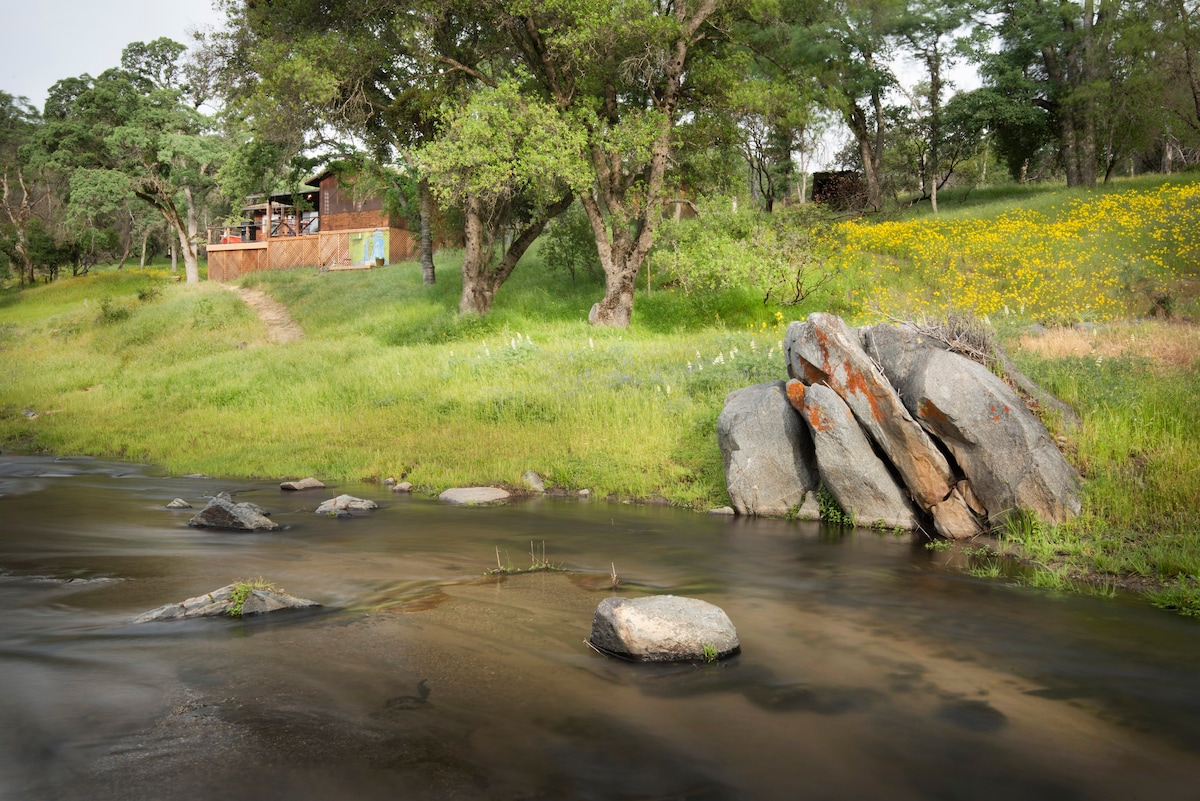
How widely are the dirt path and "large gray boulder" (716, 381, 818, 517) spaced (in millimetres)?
23124

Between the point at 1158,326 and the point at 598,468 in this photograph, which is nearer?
the point at 598,468

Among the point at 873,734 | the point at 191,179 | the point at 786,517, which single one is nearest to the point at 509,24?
the point at 786,517

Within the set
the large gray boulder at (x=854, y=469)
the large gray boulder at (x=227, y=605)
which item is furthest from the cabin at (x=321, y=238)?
the large gray boulder at (x=227, y=605)

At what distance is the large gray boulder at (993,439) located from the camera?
977 cm

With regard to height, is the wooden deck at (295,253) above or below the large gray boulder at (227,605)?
above

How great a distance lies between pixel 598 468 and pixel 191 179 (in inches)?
1860

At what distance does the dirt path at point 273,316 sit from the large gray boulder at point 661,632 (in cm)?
2709

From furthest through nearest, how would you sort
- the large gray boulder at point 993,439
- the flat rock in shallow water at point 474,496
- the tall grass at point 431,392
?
the tall grass at point 431,392
the flat rock in shallow water at point 474,496
the large gray boulder at point 993,439

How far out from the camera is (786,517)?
11.8 metres

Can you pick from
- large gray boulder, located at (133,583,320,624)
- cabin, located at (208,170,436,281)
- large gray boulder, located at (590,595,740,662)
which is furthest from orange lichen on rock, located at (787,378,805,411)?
cabin, located at (208,170,436,281)

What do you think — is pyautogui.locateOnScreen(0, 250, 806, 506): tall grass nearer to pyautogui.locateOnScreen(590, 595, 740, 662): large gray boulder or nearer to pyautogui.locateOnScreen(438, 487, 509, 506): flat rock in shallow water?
pyautogui.locateOnScreen(438, 487, 509, 506): flat rock in shallow water

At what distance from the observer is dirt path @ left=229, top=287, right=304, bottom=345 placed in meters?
33.2

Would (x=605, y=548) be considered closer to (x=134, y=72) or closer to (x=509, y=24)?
(x=509, y=24)

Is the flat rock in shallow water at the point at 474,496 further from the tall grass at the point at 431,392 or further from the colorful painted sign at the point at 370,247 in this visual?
the colorful painted sign at the point at 370,247
